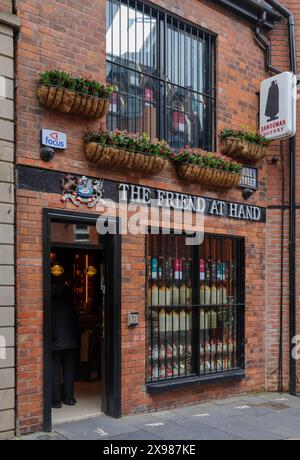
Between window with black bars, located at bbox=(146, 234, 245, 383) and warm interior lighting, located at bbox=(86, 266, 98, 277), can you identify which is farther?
warm interior lighting, located at bbox=(86, 266, 98, 277)

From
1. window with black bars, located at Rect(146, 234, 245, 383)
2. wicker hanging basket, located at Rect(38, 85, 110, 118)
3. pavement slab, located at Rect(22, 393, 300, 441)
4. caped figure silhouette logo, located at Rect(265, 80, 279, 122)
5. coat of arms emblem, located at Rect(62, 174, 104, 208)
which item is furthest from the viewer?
caped figure silhouette logo, located at Rect(265, 80, 279, 122)

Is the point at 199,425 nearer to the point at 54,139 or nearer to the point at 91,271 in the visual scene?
the point at 91,271

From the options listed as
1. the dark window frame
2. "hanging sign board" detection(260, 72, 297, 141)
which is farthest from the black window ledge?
"hanging sign board" detection(260, 72, 297, 141)

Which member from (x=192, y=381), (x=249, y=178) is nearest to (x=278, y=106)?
(x=249, y=178)

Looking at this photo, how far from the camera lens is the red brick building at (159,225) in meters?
6.23

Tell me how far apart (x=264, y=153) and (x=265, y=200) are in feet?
2.63

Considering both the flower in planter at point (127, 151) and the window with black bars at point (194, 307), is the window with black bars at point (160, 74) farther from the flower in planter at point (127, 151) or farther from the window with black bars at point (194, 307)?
the window with black bars at point (194, 307)

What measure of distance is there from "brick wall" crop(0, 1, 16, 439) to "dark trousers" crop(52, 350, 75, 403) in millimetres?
1534

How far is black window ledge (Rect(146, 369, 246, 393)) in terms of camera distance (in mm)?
7383

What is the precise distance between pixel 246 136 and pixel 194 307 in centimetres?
276

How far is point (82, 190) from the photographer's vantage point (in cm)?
671

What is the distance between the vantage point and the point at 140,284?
7.33 m

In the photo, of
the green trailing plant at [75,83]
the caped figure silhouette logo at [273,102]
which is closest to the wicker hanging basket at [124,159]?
the green trailing plant at [75,83]

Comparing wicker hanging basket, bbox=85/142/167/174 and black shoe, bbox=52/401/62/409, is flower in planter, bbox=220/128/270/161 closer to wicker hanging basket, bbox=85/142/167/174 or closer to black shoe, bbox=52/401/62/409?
wicker hanging basket, bbox=85/142/167/174
